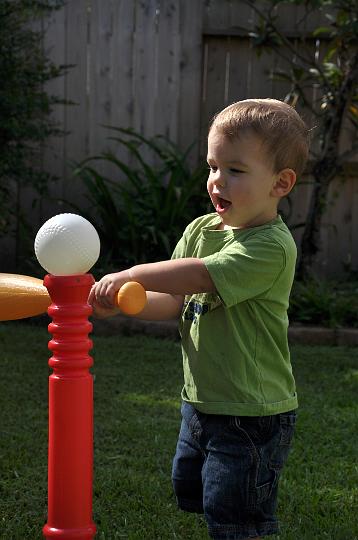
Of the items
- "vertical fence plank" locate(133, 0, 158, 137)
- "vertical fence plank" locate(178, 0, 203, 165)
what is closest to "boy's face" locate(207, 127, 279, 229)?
"vertical fence plank" locate(178, 0, 203, 165)

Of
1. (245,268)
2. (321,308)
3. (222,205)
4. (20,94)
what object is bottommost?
(321,308)

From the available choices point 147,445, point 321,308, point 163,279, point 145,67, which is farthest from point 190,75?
point 163,279

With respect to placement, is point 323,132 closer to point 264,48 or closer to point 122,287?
point 264,48

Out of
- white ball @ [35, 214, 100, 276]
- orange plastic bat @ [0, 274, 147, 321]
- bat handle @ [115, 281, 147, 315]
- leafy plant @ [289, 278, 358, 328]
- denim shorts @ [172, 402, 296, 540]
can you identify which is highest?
white ball @ [35, 214, 100, 276]

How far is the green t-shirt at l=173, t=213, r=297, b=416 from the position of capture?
197 cm

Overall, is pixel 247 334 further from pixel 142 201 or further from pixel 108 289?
pixel 142 201

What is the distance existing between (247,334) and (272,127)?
457mm

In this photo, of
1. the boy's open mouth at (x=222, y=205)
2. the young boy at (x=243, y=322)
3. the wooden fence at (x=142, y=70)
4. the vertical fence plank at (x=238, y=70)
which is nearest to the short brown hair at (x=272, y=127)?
the young boy at (x=243, y=322)

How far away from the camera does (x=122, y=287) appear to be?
165 centimetres

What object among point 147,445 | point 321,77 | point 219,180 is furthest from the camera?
point 321,77

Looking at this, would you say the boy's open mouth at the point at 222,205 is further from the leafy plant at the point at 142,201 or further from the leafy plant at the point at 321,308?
the leafy plant at the point at 142,201

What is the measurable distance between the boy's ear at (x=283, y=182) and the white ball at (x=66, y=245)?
50 centimetres

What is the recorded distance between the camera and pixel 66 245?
1.63 metres

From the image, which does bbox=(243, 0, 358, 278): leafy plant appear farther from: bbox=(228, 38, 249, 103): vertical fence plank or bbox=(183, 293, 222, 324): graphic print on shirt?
bbox=(183, 293, 222, 324): graphic print on shirt
